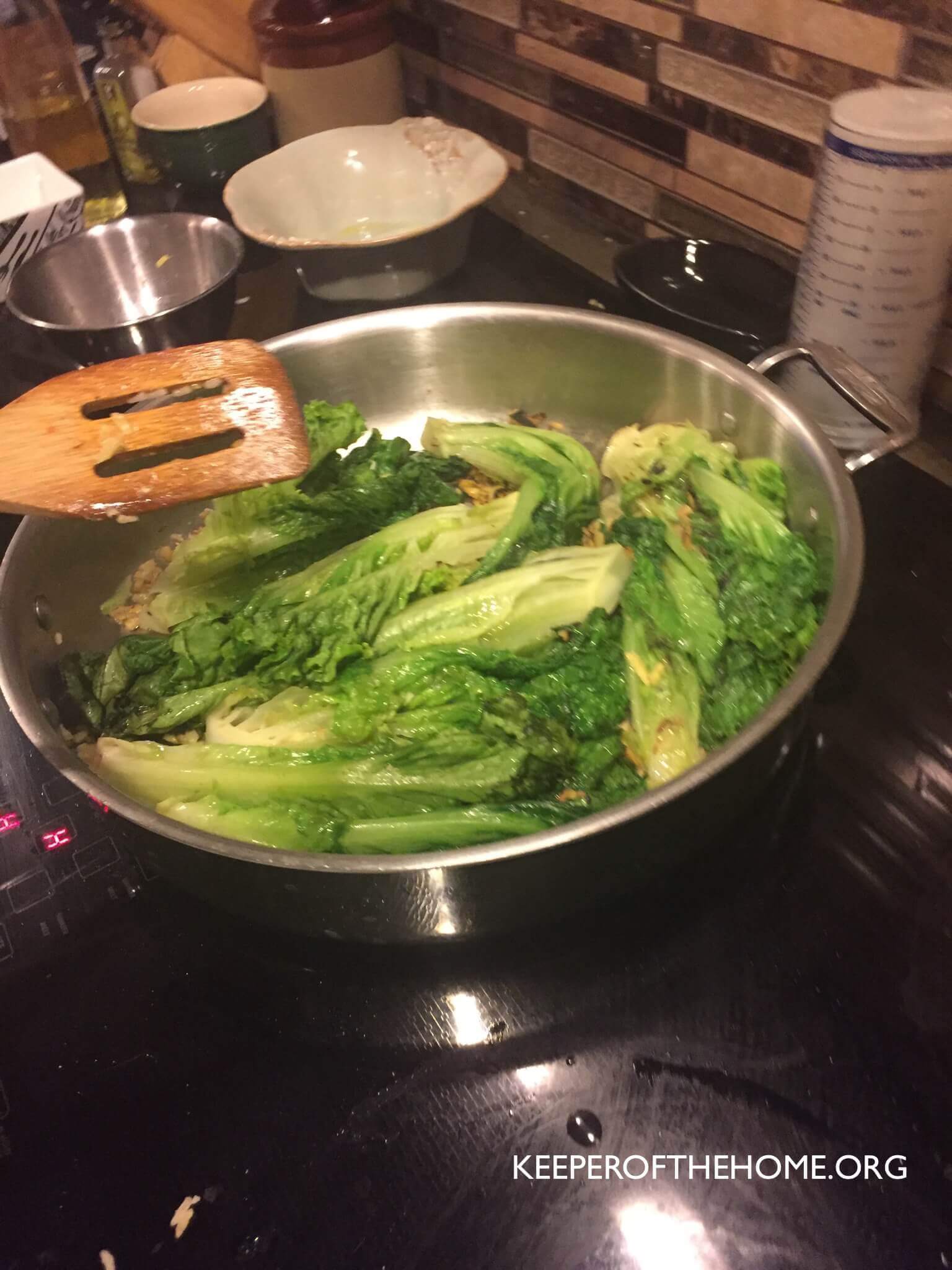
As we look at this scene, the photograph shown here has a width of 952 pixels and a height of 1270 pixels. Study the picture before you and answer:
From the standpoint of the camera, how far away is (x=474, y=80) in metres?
2.23

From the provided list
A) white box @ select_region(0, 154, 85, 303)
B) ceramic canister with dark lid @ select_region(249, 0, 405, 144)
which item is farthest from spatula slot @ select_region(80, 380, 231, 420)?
ceramic canister with dark lid @ select_region(249, 0, 405, 144)

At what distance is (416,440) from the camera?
1703mm

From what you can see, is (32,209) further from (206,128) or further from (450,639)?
(450,639)

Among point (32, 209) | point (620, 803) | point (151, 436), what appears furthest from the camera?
point (32, 209)

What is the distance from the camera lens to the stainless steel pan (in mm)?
849

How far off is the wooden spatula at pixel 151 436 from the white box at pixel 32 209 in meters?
Answer: 0.96

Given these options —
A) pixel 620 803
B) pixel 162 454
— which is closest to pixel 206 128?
pixel 162 454

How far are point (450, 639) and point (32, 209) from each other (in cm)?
151

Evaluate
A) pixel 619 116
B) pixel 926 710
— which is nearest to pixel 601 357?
pixel 619 116

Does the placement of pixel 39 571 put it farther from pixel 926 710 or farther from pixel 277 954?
pixel 926 710

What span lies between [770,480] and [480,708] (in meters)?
0.58

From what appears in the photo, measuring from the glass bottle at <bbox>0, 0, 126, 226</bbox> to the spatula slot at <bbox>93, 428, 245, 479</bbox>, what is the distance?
1.48m

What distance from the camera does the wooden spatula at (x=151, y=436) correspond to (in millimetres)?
1057

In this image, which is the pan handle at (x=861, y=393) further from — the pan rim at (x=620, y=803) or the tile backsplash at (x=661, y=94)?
the tile backsplash at (x=661, y=94)
